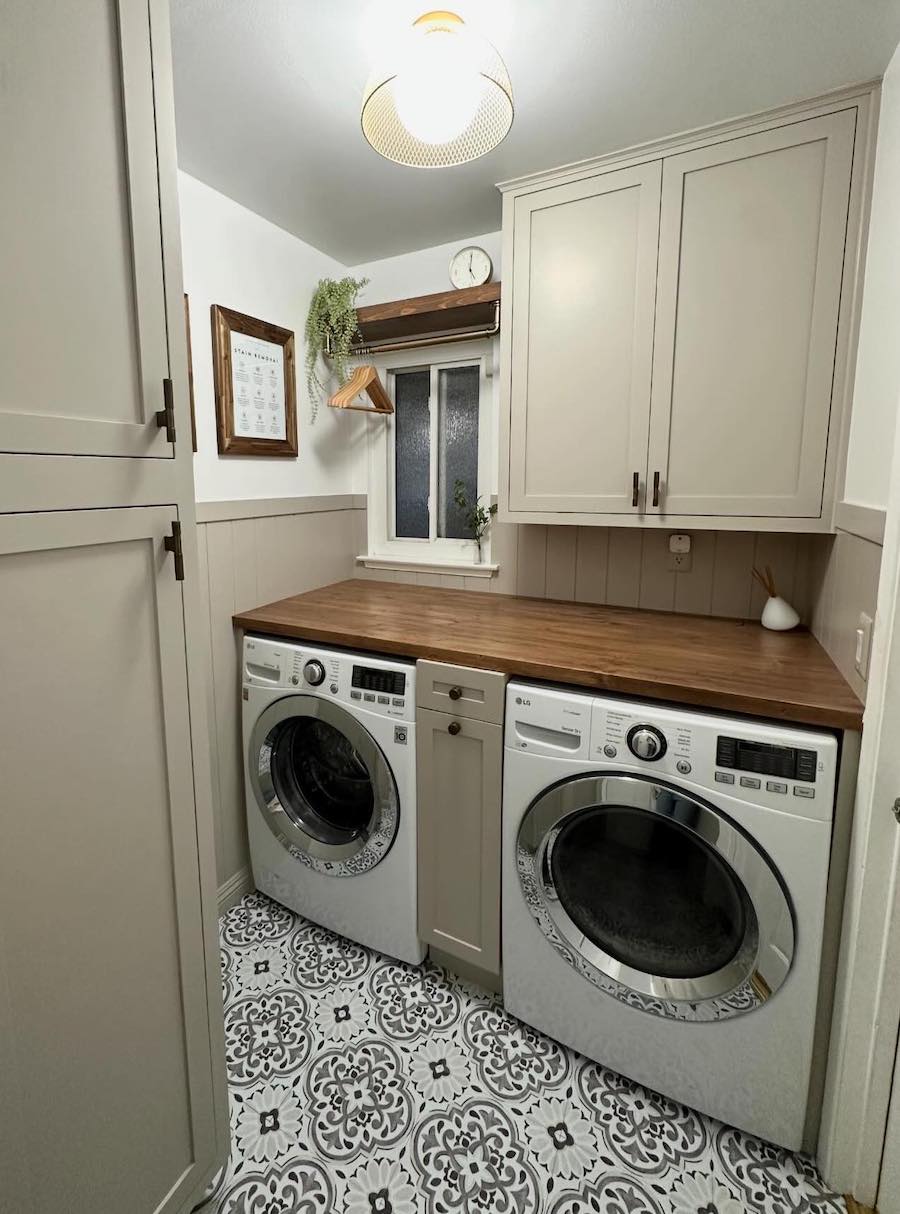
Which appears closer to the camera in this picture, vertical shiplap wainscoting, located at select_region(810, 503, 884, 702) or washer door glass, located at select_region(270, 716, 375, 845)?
vertical shiplap wainscoting, located at select_region(810, 503, 884, 702)

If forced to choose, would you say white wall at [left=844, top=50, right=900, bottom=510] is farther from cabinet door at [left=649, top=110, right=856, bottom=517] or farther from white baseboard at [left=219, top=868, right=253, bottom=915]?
white baseboard at [left=219, top=868, right=253, bottom=915]

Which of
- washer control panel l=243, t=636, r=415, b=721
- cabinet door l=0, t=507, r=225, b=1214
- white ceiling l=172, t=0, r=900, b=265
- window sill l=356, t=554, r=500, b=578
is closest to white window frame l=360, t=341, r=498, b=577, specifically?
window sill l=356, t=554, r=500, b=578

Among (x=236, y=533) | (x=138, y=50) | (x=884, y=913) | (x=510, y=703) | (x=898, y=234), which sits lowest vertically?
(x=884, y=913)

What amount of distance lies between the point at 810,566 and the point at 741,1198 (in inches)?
62.9

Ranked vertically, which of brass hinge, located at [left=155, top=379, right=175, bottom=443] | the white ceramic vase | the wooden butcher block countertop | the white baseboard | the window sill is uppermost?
brass hinge, located at [left=155, top=379, right=175, bottom=443]

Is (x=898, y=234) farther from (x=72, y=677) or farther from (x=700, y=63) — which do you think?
(x=72, y=677)

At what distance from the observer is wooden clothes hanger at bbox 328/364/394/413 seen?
219cm

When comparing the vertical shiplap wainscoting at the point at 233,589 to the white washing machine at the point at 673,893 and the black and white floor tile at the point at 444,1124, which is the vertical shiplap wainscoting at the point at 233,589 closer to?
the black and white floor tile at the point at 444,1124

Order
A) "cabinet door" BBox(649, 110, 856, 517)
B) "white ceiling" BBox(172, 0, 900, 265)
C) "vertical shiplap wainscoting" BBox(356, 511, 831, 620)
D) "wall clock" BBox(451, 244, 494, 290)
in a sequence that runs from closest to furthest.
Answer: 1. "white ceiling" BBox(172, 0, 900, 265)
2. "cabinet door" BBox(649, 110, 856, 517)
3. "vertical shiplap wainscoting" BBox(356, 511, 831, 620)
4. "wall clock" BBox(451, 244, 494, 290)

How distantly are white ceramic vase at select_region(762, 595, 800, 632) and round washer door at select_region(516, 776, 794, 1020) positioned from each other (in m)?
0.80

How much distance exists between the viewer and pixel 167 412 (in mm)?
950

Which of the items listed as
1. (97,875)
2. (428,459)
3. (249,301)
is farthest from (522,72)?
(97,875)

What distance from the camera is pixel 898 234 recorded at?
117 cm

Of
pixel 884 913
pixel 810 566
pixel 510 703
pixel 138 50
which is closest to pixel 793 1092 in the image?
pixel 884 913
